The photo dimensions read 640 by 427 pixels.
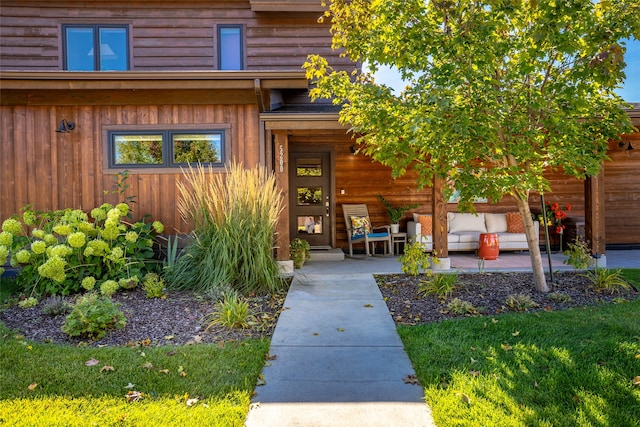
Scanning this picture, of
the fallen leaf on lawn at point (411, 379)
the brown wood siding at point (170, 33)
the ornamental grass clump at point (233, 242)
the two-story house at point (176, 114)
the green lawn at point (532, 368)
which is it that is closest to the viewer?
the green lawn at point (532, 368)

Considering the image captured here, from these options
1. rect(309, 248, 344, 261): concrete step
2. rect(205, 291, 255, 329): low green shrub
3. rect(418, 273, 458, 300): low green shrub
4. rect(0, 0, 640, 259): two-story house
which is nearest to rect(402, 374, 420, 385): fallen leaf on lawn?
rect(205, 291, 255, 329): low green shrub

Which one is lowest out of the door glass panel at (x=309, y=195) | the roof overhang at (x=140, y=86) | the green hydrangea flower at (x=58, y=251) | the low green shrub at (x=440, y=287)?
the low green shrub at (x=440, y=287)

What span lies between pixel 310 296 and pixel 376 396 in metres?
2.30

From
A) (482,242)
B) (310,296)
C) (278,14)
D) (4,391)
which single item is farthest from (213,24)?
(4,391)

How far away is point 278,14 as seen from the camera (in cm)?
728

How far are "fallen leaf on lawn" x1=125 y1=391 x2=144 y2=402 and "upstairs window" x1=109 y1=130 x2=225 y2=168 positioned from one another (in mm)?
3963

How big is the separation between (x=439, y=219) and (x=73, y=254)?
4.70 m

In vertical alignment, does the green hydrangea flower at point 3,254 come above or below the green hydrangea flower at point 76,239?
below

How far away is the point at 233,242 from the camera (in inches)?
180

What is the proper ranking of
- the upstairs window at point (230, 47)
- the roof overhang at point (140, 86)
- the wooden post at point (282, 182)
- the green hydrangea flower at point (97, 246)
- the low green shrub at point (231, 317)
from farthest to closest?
the upstairs window at point (230, 47) → the wooden post at point (282, 182) → the roof overhang at point (140, 86) → the green hydrangea flower at point (97, 246) → the low green shrub at point (231, 317)

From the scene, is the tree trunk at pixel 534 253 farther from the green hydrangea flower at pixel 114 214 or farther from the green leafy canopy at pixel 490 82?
the green hydrangea flower at pixel 114 214

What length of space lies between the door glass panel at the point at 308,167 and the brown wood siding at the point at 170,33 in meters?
1.72

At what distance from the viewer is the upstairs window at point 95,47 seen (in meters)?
7.09

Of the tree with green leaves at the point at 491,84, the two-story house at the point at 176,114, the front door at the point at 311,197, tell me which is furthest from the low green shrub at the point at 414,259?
the front door at the point at 311,197
